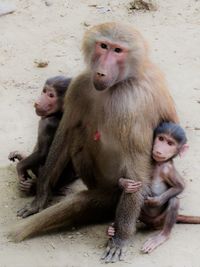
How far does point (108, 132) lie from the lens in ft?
15.9

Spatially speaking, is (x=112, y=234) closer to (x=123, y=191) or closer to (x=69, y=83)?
(x=123, y=191)

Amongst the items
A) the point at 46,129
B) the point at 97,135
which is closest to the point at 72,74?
the point at 46,129

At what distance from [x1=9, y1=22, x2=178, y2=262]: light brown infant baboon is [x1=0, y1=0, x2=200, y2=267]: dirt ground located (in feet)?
0.48

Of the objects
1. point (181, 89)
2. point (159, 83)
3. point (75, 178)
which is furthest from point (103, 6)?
point (159, 83)

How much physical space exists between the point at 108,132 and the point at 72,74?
2454 millimetres

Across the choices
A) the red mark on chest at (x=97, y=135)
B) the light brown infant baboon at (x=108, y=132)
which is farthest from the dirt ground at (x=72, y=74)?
the red mark on chest at (x=97, y=135)

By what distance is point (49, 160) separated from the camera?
528 centimetres

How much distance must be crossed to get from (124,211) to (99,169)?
1.31 feet

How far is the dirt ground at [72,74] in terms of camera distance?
192 inches

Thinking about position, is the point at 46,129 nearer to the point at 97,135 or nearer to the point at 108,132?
the point at 97,135

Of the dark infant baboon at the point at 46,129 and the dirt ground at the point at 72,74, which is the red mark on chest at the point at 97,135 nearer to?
the dark infant baboon at the point at 46,129

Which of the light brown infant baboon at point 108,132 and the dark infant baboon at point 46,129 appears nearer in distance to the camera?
the light brown infant baboon at point 108,132

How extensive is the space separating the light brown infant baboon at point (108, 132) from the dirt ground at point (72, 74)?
15cm

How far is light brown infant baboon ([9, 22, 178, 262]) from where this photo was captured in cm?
463
